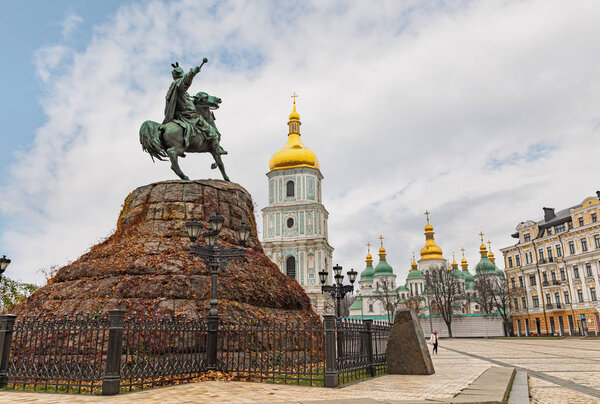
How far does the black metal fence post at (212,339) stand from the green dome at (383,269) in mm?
77304

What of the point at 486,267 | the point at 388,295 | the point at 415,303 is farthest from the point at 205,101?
the point at 486,267

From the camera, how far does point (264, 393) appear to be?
8.05m

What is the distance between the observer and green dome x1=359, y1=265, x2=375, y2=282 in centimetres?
8793

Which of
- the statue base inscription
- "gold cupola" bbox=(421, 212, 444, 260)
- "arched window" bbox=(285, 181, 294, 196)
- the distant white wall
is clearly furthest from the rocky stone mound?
"gold cupola" bbox=(421, 212, 444, 260)

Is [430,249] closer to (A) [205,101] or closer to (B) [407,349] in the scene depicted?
(A) [205,101]

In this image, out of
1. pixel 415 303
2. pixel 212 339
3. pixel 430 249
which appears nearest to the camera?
pixel 212 339

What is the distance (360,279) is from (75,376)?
8299 cm

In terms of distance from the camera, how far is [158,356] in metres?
Result: 9.47

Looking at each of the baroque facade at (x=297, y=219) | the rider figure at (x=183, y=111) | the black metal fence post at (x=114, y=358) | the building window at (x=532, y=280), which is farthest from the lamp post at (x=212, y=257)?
the building window at (x=532, y=280)

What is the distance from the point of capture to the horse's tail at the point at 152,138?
620 inches

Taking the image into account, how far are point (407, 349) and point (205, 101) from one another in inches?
430

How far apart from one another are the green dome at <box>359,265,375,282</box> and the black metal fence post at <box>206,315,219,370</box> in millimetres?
79289

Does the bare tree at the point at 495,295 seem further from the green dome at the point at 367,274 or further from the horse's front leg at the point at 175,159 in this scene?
the horse's front leg at the point at 175,159

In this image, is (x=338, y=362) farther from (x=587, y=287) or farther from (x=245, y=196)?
(x=587, y=287)
